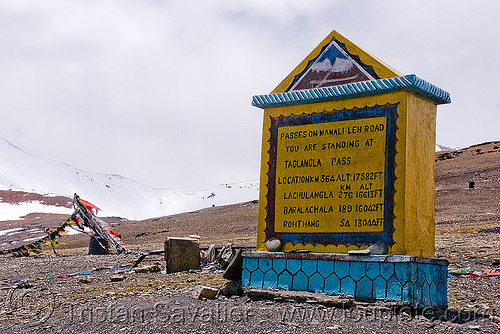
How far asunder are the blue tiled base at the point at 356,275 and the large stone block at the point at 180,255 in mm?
4156

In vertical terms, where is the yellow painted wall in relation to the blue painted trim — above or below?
below

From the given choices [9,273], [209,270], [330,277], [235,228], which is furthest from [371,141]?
[235,228]

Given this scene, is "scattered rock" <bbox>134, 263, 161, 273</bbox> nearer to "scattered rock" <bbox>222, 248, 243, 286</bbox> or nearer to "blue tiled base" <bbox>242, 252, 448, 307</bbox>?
"scattered rock" <bbox>222, 248, 243, 286</bbox>

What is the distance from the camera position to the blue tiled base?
22.1ft

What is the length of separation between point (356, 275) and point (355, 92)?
2322mm

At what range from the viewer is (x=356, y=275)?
705cm

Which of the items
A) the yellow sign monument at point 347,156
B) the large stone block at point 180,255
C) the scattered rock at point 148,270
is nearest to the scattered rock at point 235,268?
the yellow sign monument at point 347,156

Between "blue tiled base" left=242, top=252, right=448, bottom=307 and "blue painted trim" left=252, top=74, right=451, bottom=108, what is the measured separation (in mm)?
2075

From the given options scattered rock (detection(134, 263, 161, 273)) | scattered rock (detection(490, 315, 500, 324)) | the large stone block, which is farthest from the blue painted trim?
scattered rock (detection(134, 263, 161, 273))

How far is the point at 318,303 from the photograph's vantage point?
6.90 metres

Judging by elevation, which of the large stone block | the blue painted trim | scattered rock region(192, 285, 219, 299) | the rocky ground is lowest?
the rocky ground

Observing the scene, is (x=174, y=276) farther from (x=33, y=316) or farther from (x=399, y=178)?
(x=399, y=178)

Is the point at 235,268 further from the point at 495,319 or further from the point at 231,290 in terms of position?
the point at 495,319

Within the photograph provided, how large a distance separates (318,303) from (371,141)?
2.12 meters
